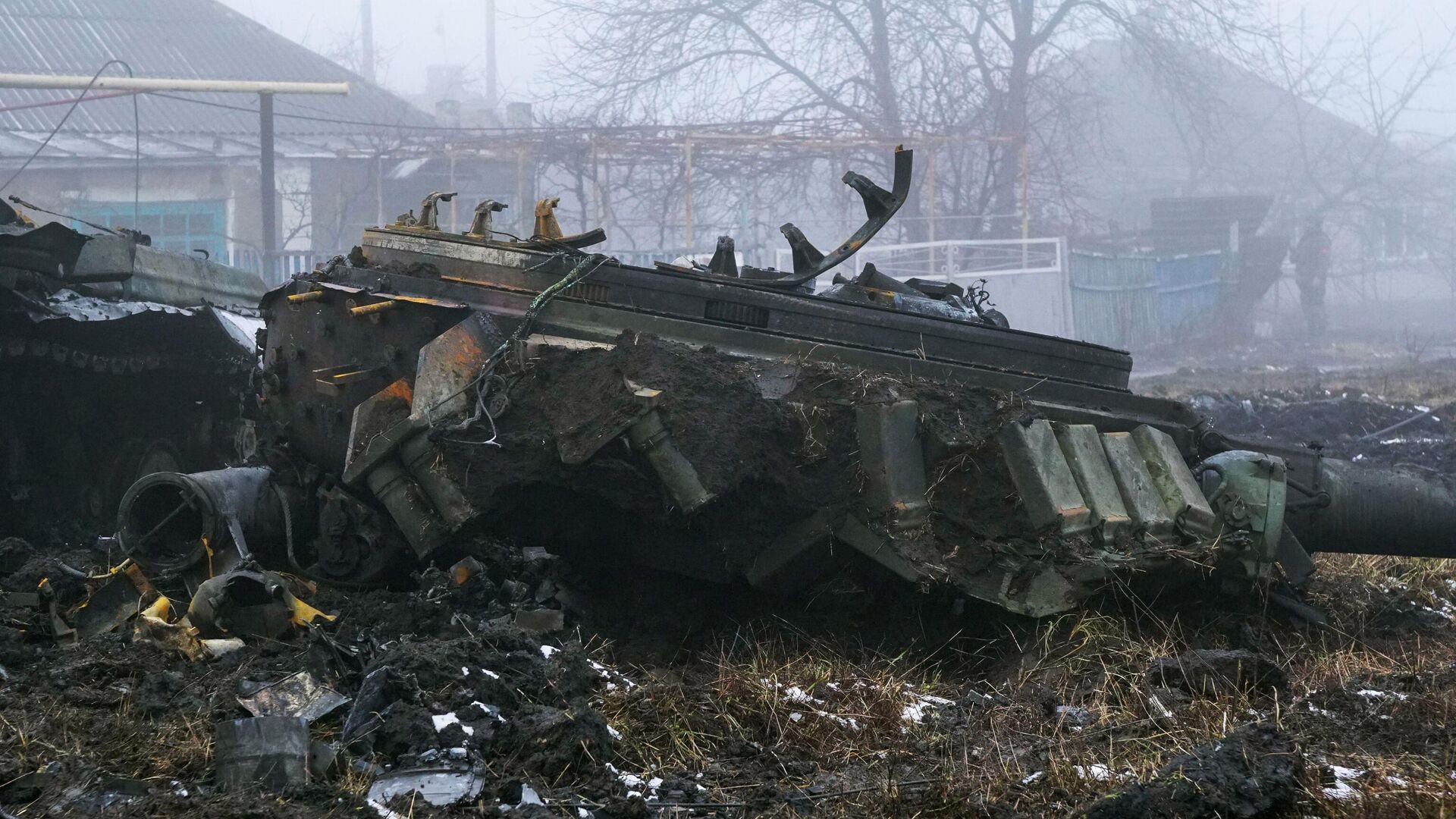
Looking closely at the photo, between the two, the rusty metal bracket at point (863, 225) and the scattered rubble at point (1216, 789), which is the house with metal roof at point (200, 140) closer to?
the rusty metal bracket at point (863, 225)

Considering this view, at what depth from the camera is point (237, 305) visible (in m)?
10.9

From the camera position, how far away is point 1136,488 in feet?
20.9

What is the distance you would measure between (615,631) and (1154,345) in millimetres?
24215

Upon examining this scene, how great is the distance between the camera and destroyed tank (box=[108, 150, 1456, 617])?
18.7 ft

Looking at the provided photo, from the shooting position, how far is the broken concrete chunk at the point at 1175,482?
6375 millimetres

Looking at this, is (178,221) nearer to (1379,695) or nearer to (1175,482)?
(1175,482)

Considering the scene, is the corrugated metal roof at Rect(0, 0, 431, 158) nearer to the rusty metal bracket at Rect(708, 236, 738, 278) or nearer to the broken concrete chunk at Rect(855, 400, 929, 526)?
the rusty metal bracket at Rect(708, 236, 738, 278)

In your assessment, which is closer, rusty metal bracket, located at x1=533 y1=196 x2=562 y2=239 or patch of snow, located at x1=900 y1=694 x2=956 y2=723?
patch of snow, located at x1=900 y1=694 x2=956 y2=723

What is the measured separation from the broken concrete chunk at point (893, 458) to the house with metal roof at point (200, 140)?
15.4 metres

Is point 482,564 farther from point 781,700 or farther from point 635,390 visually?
point 781,700

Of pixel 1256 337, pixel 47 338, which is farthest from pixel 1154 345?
pixel 47 338

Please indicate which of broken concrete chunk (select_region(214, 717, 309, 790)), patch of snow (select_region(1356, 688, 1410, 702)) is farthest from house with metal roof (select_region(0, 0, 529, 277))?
patch of snow (select_region(1356, 688, 1410, 702))

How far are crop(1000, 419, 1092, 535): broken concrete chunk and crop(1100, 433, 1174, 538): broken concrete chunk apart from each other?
34cm

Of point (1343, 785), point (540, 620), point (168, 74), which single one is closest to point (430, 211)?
point (540, 620)
